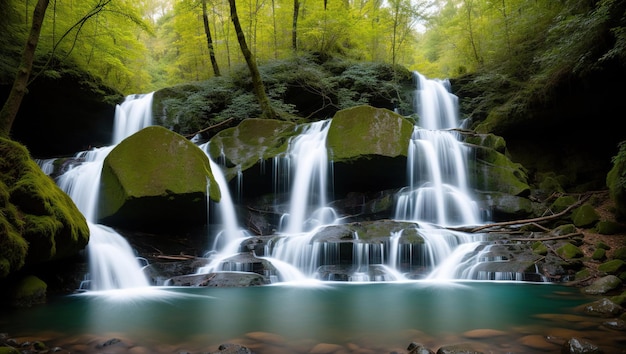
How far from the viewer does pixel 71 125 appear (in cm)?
1431

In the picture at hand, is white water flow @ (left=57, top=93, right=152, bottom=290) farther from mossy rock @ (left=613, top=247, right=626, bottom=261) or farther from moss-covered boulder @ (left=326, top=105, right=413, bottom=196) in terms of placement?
mossy rock @ (left=613, top=247, right=626, bottom=261)

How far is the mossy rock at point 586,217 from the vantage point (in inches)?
324

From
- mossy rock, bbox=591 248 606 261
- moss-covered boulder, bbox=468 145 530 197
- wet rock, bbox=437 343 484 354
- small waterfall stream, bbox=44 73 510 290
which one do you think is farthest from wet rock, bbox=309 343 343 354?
moss-covered boulder, bbox=468 145 530 197

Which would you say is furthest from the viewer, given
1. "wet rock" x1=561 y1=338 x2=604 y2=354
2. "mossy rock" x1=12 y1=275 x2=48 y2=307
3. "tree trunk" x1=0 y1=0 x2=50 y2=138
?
"tree trunk" x1=0 y1=0 x2=50 y2=138

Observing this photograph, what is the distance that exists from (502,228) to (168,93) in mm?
12978

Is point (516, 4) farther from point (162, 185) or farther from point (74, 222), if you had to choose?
point (74, 222)

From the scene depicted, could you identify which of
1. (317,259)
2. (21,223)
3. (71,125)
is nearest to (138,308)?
(21,223)

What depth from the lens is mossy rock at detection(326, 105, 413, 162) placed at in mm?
10148

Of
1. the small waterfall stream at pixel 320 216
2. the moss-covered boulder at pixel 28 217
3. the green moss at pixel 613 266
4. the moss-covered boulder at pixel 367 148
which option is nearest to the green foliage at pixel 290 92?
the small waterfall stream at pixel 320 216

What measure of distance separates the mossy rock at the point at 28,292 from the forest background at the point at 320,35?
4680 mm

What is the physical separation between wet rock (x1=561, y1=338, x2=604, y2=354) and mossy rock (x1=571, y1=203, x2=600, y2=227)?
236 inches

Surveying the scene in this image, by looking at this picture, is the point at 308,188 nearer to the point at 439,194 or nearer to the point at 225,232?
the point at 225,232

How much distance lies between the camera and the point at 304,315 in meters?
5.04

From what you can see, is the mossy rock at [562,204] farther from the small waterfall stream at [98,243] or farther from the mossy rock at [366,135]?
the small waterfall stream at [98,243]
